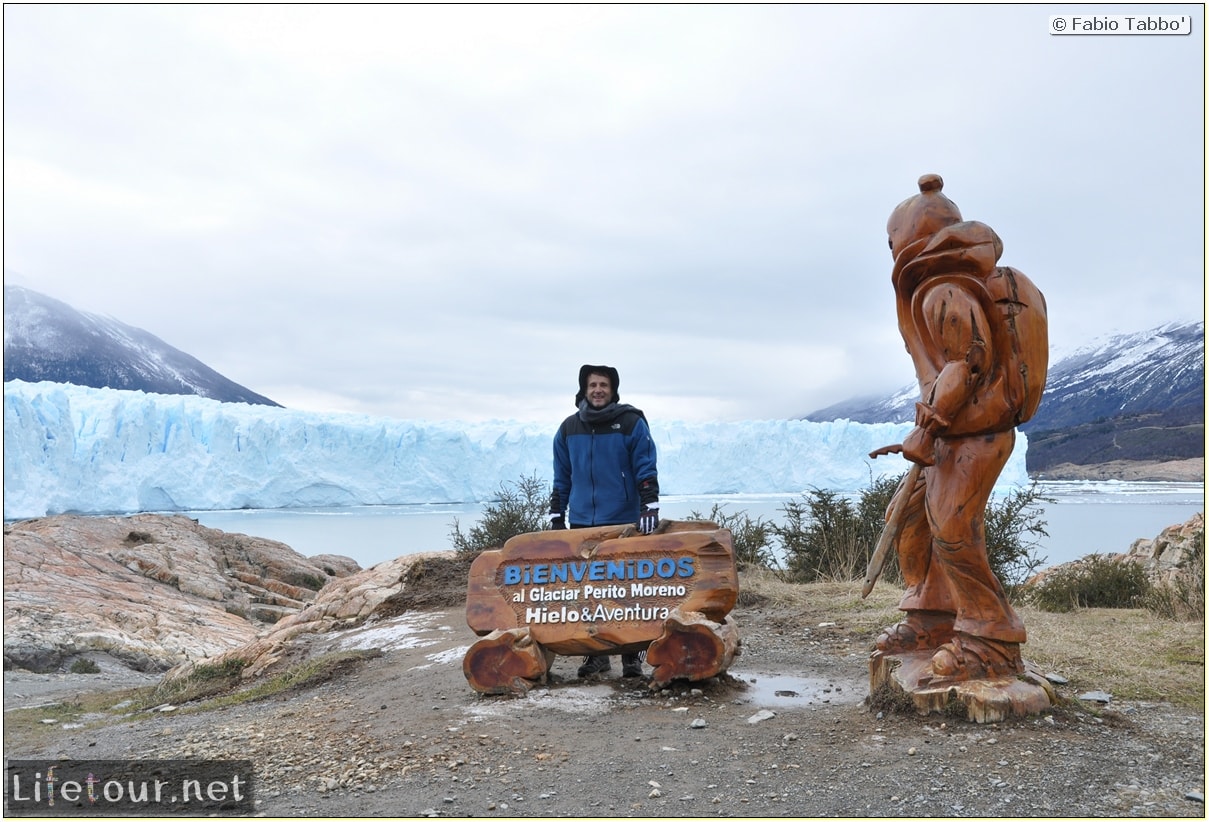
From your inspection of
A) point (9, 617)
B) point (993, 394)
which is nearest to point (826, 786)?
point (993, 394)

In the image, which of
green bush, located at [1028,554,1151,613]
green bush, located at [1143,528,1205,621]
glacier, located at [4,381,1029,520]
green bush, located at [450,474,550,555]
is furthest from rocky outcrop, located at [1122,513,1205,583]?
glacier, located at [4,381,1029,520]

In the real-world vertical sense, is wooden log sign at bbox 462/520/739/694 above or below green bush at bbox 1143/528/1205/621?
above

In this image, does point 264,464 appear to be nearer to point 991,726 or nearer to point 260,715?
point 260,715

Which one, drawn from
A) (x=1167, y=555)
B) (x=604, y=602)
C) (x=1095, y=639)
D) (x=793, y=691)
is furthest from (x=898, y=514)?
(x=1167, y=555)

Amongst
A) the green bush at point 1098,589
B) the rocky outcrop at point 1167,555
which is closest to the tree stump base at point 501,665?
the green bush at point 1098,589

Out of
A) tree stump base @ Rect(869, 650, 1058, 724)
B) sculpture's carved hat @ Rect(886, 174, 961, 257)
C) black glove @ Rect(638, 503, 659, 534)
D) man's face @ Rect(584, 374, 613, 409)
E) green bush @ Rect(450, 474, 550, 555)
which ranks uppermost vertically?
sculpture's carved hat @ Rect(886, 174, 961, 257)

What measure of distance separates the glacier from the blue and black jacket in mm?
21149

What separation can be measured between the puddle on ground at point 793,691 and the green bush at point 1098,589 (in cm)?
393

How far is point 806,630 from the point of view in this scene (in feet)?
25.6

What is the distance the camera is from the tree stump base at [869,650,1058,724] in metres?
4.36

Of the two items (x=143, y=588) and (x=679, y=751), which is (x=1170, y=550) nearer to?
(x=679, y=751)

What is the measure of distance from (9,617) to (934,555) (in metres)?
9.63

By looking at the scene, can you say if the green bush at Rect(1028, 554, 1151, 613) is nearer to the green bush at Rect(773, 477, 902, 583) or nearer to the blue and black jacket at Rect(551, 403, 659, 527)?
the green bush at Rect(773, 477, 902, 583)

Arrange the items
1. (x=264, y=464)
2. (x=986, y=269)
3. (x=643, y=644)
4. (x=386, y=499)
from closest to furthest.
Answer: (x=986, y=269)
(x=643, y=644)
(x=264, y=464)
(x=386, y=499)
